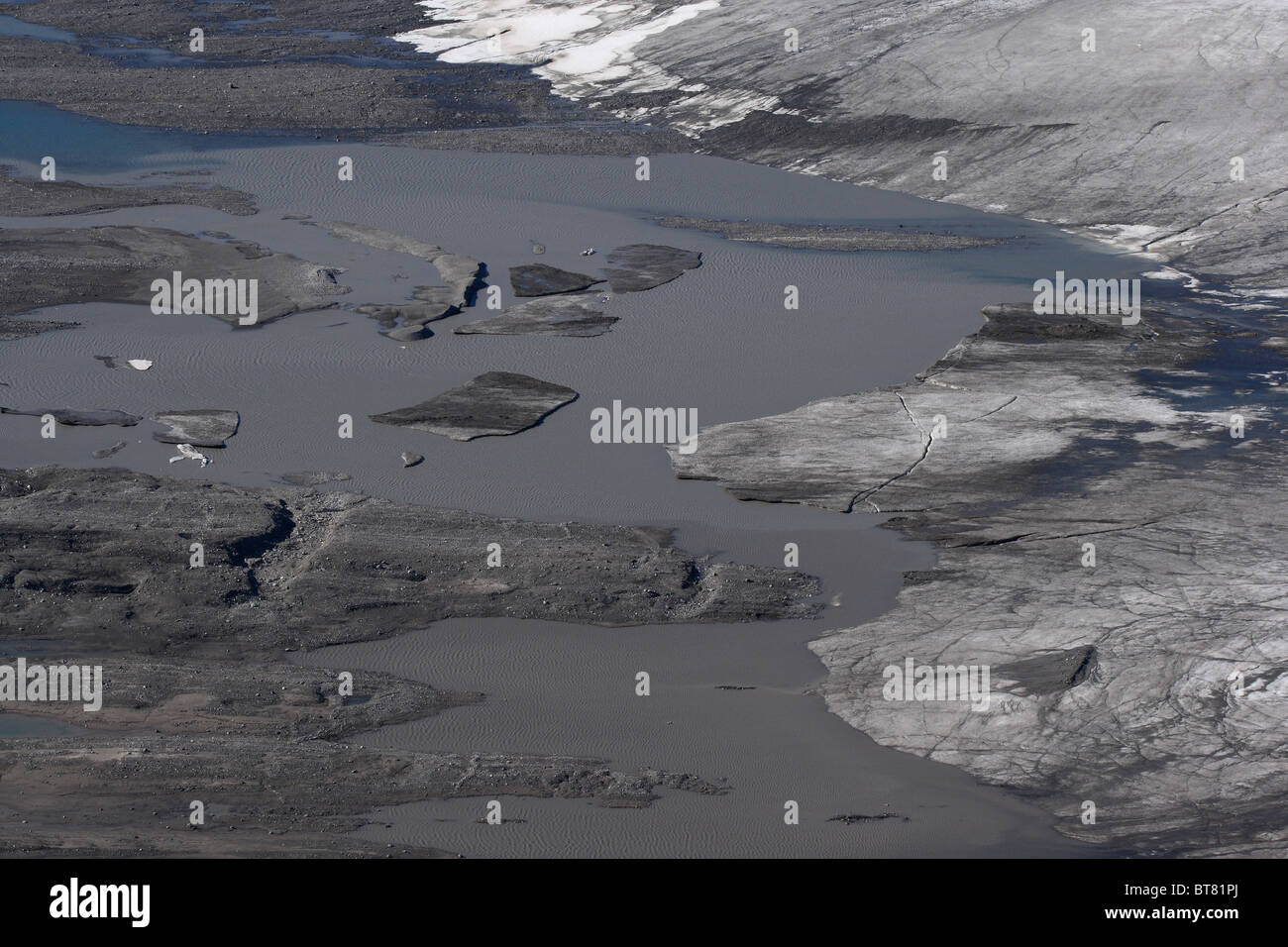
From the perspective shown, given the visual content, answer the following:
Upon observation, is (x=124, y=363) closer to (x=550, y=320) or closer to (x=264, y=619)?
(x=550, y=320)

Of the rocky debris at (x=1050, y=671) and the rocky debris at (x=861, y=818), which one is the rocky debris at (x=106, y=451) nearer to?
the rocky debris at (x=861, y=818)

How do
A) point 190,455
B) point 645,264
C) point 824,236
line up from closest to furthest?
point 190,455 → point 645,264 → point 824,236

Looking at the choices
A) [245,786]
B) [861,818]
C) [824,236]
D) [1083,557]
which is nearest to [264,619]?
[245,786]

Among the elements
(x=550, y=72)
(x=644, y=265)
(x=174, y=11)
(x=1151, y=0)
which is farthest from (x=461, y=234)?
(x=174, y=11)

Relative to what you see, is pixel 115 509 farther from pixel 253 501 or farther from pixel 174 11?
pixel 174 11

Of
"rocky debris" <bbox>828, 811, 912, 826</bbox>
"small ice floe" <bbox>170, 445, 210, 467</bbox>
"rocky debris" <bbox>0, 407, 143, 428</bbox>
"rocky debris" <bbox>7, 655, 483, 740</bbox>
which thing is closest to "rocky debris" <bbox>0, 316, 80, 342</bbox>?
"rocky debris" <bbox>0, 407, 143, 428</bbox>

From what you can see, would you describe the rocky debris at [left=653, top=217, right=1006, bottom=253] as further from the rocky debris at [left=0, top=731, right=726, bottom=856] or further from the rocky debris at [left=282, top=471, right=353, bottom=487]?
the rocky debris at [left=0, top=731, right=726, bottom=856]
